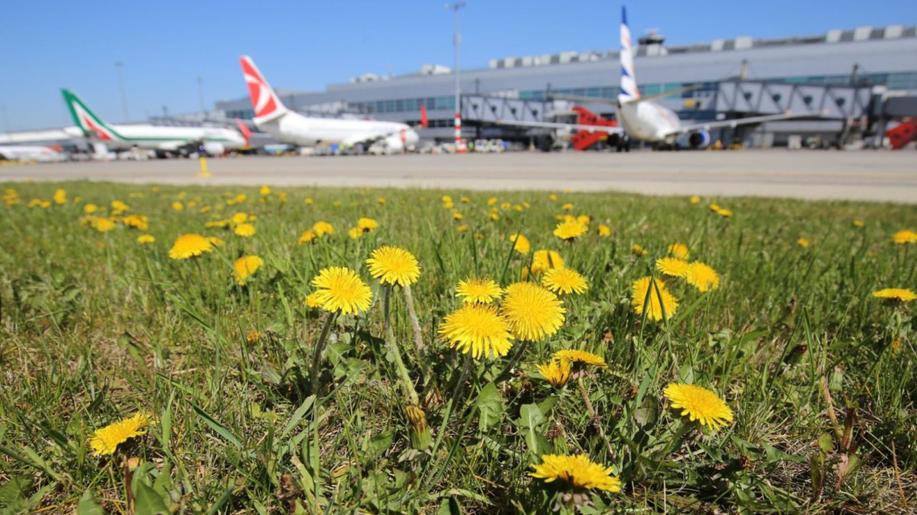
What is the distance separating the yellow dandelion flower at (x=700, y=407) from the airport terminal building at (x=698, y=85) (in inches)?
1938

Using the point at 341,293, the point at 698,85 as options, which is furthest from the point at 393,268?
the point at 698,85

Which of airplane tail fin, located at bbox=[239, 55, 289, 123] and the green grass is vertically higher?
airplane tail fin, located at bbox=[239, 55, 289, 123]

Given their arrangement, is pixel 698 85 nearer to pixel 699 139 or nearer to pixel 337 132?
pixel 699 139

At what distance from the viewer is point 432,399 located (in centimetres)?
89

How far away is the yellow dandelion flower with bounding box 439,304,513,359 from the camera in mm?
662

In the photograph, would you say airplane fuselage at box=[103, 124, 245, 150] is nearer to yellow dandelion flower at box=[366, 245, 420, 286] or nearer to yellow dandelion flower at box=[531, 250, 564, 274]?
yellow dandelion flower at box=[531, 250, 564, 274]

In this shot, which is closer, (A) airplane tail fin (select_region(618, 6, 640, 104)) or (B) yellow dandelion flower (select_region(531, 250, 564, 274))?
(B) yellow dandelion flower (select_region(531, 250, 564, 274))

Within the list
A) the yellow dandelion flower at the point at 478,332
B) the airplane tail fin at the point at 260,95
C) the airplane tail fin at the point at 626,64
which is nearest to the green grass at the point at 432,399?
the yellow dandelion flower at the point at 478,332

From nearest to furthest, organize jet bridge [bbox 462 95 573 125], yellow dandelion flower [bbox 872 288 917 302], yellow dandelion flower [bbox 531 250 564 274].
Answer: yellow dandelion flower [bbox 872 288 917 302] → yellow dandelion flower [bbox 531 250 564 274] → jet bridge [bbox 462 95 573 125]

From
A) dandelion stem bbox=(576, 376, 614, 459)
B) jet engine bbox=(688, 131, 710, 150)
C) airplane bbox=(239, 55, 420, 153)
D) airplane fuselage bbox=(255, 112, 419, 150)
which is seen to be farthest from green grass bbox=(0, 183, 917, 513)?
airplane fuselage bbox=(255, 112, 419, 150)

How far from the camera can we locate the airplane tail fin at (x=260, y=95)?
30.3m

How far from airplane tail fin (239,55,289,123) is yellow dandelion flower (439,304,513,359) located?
34.5 metres

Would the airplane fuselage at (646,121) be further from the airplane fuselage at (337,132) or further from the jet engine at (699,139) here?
the airplane fuselage at (337,132)

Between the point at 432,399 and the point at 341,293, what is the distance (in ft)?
1.00
